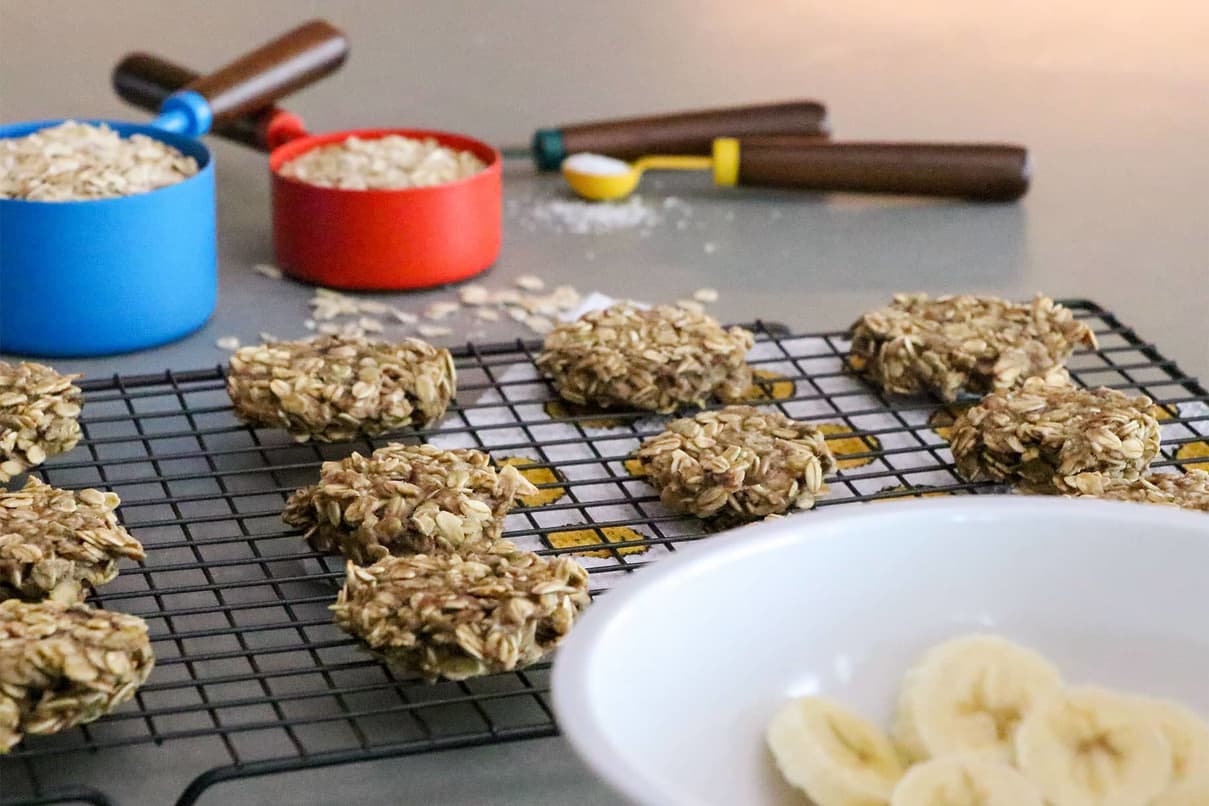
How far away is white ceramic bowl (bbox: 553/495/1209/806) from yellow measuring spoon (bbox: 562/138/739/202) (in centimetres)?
140

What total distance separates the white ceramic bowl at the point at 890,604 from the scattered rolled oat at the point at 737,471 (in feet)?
1.14

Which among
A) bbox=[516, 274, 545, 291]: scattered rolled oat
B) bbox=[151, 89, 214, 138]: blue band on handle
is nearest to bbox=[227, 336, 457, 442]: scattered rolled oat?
bbox=[516, 274, 545, 291]: scattered rolled oat

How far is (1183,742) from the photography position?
2.89 feet

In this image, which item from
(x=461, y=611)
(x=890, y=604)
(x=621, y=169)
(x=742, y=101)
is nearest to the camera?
(x=890, y=604)

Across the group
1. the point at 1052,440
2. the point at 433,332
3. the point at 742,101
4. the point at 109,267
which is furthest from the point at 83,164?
the point at 742,101

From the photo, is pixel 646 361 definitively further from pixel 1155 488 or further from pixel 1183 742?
pixel 1183 742

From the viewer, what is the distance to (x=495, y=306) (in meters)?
2.00

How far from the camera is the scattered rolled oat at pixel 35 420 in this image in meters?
1.36

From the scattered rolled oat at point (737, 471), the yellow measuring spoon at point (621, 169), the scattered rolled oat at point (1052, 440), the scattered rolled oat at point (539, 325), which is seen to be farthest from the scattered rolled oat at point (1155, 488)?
the yellow measuring spoon at point (621, 169)

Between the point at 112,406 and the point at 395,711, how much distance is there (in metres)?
0.69

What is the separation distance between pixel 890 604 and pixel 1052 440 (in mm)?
452

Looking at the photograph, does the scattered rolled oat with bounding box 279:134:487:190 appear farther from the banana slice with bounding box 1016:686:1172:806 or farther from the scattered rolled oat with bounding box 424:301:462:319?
the banana slice with bounding box 1016:686:1172:806

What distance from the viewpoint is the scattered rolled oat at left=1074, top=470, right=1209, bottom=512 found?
4.10ft

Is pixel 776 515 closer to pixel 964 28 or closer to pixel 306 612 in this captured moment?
pixel 306 612
